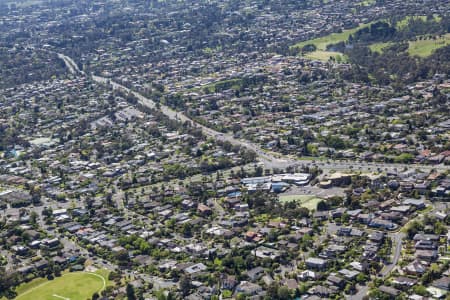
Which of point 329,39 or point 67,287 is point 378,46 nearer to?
point 329,39

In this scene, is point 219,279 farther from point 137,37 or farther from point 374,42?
point 137,37

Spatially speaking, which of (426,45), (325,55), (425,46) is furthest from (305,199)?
(325,55)

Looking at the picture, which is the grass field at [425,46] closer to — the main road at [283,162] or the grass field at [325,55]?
the grass field at [325,55]

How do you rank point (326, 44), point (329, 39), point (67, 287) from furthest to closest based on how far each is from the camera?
point (329, 39)
point (326, 44)
point (67, 287)

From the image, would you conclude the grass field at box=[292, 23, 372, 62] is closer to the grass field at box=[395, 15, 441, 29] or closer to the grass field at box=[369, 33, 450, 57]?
the grass field at box=[395, 15, 441, 29]

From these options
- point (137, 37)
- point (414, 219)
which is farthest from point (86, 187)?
point (137, 37)

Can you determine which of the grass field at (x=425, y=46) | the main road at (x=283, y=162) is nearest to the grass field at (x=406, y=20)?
the grass field at (x=425, y=46)
